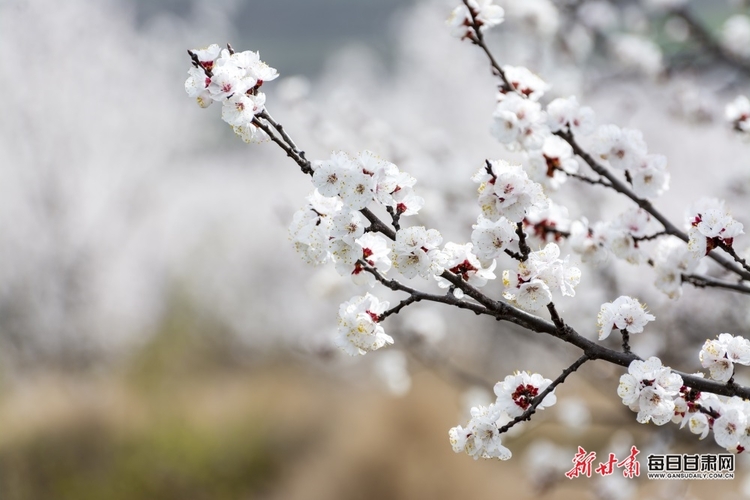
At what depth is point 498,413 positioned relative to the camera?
1396 millimetres

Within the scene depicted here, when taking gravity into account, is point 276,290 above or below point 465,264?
above

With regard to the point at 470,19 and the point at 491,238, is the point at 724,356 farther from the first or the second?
the point at 470,19

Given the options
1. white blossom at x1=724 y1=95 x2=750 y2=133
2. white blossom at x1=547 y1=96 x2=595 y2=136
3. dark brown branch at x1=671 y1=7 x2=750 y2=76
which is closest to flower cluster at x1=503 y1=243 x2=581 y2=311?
white blossom at x1=547 y1=96 x2=595 y2=136

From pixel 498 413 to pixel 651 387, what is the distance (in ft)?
1.05

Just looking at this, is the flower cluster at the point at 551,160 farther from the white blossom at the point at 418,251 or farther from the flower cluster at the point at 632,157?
the white blossom at the point at 418,251

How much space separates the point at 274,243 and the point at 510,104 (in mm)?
11067

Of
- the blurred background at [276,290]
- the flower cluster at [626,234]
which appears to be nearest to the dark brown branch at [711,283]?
the flower cluster at [626,234]

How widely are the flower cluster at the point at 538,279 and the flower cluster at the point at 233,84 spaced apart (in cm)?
63

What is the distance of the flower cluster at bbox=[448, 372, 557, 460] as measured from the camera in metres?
1.39

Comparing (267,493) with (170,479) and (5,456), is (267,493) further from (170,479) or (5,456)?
(5,456)

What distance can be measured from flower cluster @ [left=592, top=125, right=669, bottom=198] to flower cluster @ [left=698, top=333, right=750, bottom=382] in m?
0.54

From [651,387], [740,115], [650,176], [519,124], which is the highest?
[740,115]

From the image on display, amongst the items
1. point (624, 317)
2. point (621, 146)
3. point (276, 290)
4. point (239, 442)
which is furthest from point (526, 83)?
point (276, 290)

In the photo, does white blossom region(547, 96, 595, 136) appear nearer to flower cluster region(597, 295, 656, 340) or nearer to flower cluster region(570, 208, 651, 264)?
flower cluster region(570, 208, 651, 264)
